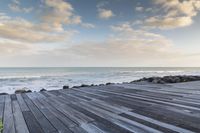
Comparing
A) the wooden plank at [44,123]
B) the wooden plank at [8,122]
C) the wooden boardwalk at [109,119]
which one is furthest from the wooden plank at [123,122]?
the wooden plank at [8,122]

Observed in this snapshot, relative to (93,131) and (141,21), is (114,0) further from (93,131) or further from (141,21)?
(93,131)

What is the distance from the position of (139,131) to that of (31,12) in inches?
491

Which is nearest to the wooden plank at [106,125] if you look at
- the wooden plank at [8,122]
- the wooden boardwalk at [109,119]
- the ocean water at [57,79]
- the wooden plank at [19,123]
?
the wooden boardwalk at [109,119]

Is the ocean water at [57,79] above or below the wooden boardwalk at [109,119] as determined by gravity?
below

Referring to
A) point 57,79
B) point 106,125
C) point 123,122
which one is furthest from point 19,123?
point 57,79

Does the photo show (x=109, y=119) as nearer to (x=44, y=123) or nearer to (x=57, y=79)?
(x=44, y=123)

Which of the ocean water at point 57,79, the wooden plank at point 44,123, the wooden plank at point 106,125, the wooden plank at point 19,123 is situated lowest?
the ocean water at point 57,79

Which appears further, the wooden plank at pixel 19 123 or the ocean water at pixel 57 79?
the ocean water at pixel 57 79

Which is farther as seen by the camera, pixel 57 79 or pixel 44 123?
pixel 57 79

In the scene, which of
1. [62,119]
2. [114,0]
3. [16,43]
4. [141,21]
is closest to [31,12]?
[114,0]

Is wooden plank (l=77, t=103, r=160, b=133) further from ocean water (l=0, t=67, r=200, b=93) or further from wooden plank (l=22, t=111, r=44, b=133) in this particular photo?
ocean water (l=0, t=67, r=200, b=93)

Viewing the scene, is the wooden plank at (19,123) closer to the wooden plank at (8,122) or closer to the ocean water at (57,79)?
the wooden plank at (8,122)

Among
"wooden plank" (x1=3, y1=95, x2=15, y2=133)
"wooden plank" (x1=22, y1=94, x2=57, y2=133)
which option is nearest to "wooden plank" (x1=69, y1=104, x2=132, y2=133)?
"wooden plank" (x1=22, y1=94, x2=57, y2=133)

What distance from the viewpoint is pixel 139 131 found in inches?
74.7
